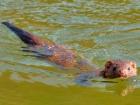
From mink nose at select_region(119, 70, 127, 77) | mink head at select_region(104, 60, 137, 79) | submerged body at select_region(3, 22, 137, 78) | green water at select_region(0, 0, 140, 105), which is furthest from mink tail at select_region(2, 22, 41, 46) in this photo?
mink nose at select_region(119, 70, 127, 77)

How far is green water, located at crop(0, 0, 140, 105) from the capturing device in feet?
23.9

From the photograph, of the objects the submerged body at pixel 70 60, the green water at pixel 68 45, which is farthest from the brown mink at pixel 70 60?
the green water at pixel 68 45

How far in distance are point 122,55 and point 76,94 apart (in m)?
2.63

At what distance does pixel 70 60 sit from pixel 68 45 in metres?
1.12

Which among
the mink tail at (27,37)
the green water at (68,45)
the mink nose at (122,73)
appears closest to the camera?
the green water at (68,45)

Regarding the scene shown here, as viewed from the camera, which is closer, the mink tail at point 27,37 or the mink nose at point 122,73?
the mink nose at point 122,73

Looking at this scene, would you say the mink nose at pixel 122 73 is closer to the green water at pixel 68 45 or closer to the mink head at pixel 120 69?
the mink head at pixel 120 69

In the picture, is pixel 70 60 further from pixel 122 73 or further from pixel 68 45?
pixel 122 73

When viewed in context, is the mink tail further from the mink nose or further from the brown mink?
the mink nose

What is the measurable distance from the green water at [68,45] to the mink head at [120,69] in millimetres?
A: 128

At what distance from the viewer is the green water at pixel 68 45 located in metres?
7.28

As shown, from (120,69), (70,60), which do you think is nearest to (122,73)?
(120,69)

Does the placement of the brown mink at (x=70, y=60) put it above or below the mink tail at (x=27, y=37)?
below

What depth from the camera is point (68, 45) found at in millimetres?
10383
